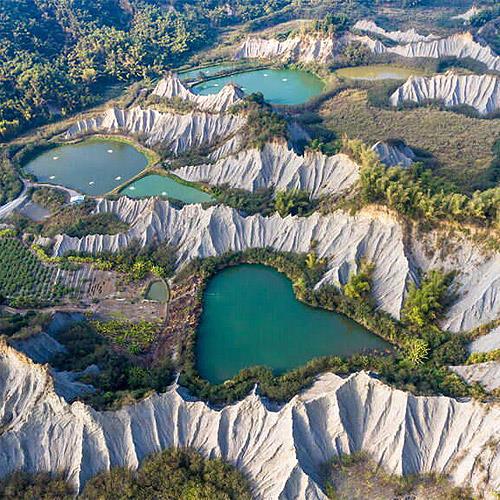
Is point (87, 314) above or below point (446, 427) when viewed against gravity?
below

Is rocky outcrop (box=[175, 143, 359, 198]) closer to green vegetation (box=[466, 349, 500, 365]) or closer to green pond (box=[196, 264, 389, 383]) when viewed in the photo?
green pond (box=[196, 264, 389, 383])

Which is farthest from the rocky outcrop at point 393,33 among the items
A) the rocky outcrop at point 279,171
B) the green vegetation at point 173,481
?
the green vegetation at point 173,481

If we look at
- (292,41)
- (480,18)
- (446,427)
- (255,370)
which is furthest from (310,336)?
(480,18)

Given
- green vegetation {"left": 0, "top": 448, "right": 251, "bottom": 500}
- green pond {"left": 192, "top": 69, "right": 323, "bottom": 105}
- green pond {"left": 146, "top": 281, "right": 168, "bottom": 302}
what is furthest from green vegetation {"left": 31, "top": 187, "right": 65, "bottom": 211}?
green pond {"left": 192, "top": 69, "right": 323, "bottom": 105}

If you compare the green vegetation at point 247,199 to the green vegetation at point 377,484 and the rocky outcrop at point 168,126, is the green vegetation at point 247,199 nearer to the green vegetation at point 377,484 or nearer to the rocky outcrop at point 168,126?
the rocky outcrop at point 168,126

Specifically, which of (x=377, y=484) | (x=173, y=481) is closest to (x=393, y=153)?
(x=377, y=484)

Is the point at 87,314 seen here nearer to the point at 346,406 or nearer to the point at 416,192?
the point at 346,406
